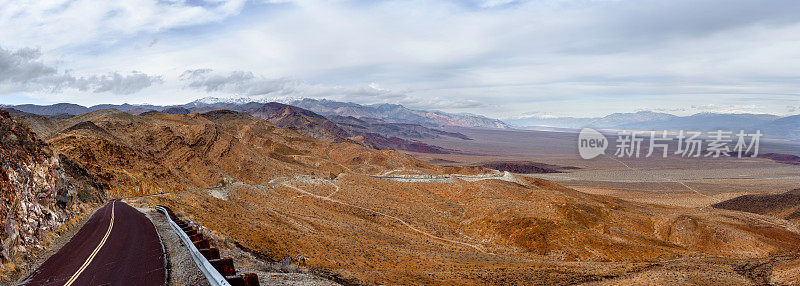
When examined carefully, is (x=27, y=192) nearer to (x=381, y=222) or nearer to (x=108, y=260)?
(x=108, y=260)

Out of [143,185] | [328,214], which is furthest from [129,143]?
[328,214]

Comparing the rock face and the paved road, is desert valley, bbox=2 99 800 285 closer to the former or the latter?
the rock face

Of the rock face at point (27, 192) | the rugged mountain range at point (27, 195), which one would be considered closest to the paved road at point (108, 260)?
the rugged mountain range at point (27, 195)

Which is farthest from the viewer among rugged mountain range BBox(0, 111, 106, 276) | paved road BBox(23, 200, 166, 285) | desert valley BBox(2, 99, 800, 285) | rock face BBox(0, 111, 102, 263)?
desert valley BBox(2, 99, 800, 285)

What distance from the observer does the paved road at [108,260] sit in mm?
10172

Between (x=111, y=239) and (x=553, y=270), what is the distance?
88.0 feet

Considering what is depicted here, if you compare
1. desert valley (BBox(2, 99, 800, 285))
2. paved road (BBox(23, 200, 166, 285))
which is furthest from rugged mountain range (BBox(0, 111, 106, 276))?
paved road (BBox(23, 200, 166, 285))

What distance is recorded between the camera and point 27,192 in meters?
16.7

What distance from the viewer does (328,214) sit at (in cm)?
4294

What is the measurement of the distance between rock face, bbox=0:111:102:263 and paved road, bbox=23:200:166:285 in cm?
122

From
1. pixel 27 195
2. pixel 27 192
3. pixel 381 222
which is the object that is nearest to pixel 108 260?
pixel 27 195

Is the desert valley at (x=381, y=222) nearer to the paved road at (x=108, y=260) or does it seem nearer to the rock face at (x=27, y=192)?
the rock face at (x=27, y=192)

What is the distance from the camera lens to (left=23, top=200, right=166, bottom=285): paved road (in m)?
10.2

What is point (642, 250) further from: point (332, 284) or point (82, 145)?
point (82, 145)
